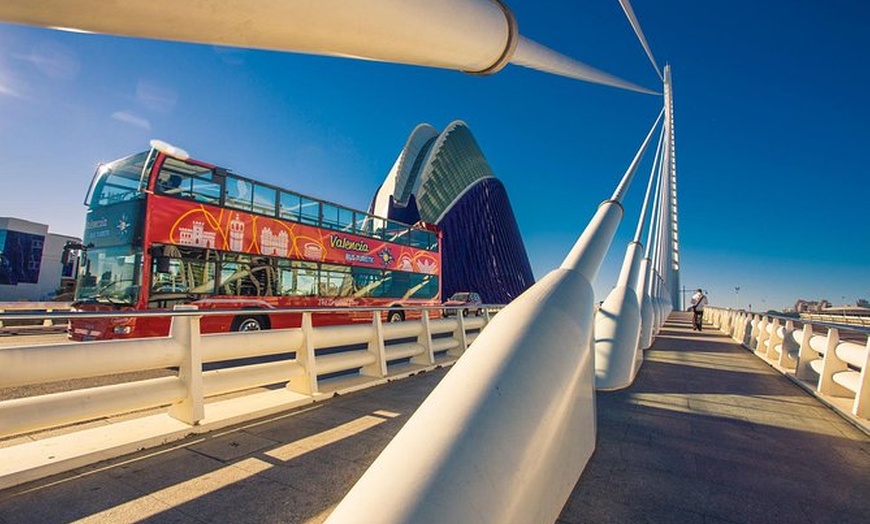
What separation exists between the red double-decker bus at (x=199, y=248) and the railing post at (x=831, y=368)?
6417mm

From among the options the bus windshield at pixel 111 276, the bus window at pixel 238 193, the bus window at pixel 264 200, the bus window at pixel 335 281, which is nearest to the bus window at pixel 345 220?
the bus window at pixel 335 281

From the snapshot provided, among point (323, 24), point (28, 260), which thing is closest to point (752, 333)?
point (323, 24)

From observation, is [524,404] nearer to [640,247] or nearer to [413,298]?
[640,247]

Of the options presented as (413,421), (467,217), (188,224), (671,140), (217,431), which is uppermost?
(671,140)

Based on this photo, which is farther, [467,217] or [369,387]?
[467,217]

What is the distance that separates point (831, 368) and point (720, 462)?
13.5ft

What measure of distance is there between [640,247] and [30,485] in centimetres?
949


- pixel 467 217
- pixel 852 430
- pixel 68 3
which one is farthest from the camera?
pixel 467 217

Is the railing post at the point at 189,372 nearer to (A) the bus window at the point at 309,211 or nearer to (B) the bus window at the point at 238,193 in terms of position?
(B) the bus window at the point at 238,193

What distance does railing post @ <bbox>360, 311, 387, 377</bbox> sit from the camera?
6.31 meters

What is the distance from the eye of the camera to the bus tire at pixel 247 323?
1123cm

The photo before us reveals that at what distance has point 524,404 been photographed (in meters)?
1.69

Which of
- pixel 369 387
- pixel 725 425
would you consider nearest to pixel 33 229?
pixel 369 387

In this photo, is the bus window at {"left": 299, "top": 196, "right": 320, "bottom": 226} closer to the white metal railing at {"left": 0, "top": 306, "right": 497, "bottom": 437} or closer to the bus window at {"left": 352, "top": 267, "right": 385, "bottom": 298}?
the bus window at {"left": 352, "top": 267, "right": 385, "bottom": 298}
